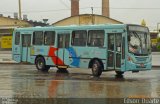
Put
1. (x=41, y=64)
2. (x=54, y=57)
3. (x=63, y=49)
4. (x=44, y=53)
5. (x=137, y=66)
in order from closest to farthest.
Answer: (x=137, y=66) → (x=63, y=49) → (x=54, y=57) → (x=44, y=53) → (x=41, y=64)

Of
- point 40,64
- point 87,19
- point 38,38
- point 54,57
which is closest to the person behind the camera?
point 54,57

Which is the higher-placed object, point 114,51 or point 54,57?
point 114,51

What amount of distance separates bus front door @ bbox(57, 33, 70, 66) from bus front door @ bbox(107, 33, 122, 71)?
3489 millimetres

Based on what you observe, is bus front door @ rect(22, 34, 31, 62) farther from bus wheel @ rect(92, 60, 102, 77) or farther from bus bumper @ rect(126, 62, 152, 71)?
bus bumper @ rect(126, 62, 152, 71)

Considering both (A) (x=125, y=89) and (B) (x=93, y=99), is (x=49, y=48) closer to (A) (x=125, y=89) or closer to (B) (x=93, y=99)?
(A) (x=125, y=89)

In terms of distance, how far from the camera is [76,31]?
2605 centimetres

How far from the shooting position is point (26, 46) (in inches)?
1180

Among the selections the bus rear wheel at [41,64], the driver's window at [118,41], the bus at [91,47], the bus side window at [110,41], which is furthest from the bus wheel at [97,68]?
the bus rear wheel at [41,64]

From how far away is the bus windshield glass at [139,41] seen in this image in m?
23.2

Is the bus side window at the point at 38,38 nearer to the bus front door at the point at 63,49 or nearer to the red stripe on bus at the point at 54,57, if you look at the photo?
the red stripe on bus at the point at 54,57

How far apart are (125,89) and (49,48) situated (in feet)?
37.5

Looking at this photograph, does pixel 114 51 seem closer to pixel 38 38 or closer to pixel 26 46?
pixel 38 38

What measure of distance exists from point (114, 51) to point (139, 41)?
1.35m

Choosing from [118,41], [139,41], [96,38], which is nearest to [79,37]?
[96,38]
